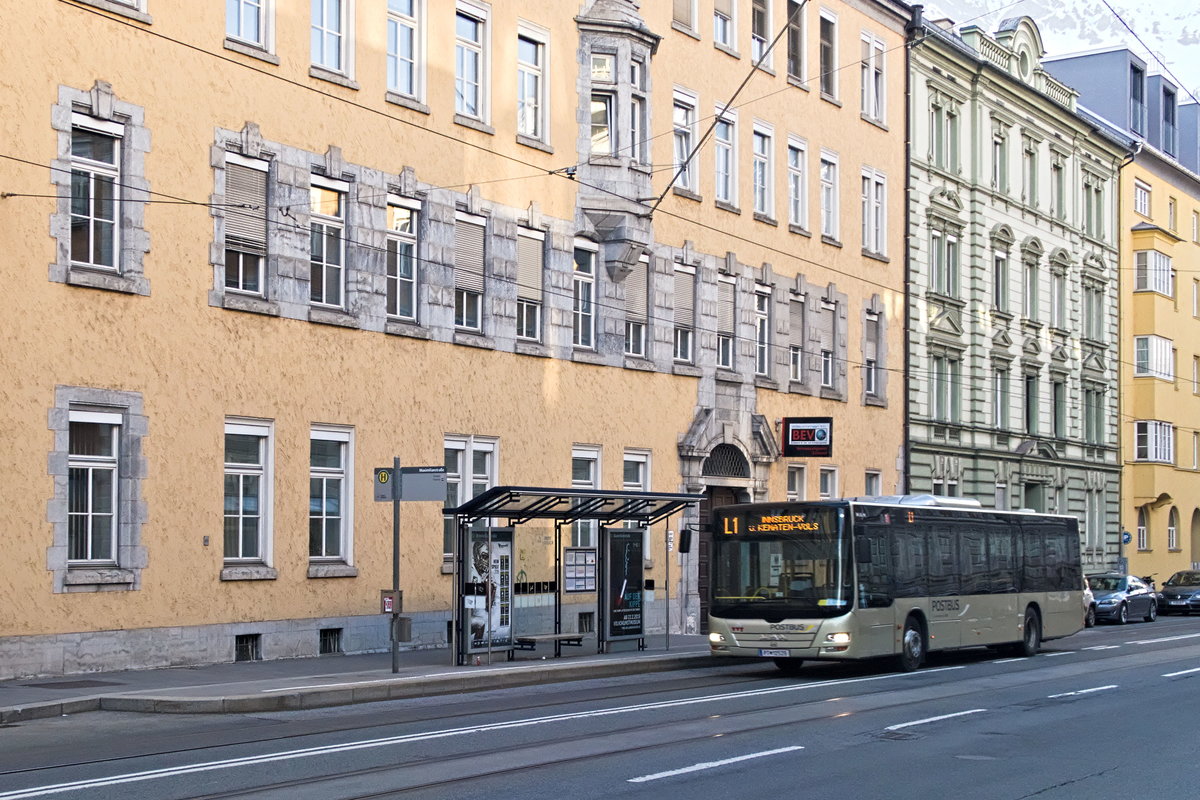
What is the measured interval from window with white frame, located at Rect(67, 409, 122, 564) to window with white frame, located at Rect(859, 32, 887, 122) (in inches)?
1010

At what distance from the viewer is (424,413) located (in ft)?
90.4

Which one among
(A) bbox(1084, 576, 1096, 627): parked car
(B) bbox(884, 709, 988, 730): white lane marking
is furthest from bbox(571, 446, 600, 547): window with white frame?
(A) bbox(1084, 576, 1096, 627): parked car

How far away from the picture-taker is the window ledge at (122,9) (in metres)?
21.9

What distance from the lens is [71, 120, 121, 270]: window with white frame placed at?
2184cm

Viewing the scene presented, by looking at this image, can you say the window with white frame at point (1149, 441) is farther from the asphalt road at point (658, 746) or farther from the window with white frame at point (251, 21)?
the window with white frame at point (251, 21)

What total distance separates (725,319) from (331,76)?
13198 millimetres

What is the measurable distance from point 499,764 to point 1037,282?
43.7m

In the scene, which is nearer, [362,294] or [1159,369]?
[362,294]

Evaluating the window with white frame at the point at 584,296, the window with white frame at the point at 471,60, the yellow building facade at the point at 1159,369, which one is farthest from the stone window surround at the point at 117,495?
the yellow building facade at the point at 1159,369

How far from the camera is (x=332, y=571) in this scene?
83.6ft

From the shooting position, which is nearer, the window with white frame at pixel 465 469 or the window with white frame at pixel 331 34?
the window with white frame at pixel 331 34

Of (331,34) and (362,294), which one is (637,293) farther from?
(331,34)

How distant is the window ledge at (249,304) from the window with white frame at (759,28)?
55.1 feet

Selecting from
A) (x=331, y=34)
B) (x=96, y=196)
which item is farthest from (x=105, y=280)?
(x=331, y=34)
